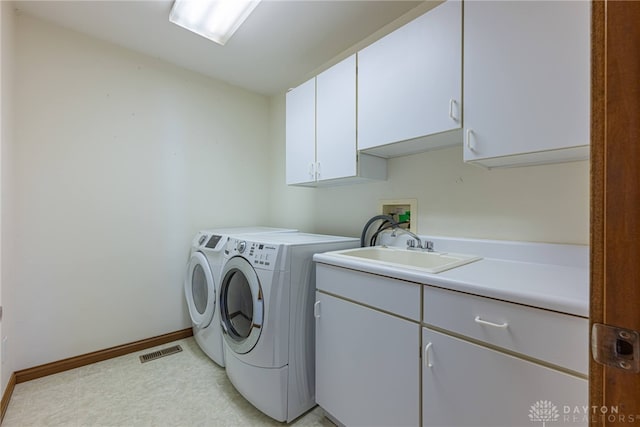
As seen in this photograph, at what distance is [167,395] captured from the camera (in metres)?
1.65

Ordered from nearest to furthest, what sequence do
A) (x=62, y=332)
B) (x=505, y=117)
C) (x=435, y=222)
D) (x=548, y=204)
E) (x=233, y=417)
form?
1. (x=505, y=117)
2. (x=548, y=204)
3. (x=233, y=417)
4. (x=435, y=222)
5. (x=62, y=332)

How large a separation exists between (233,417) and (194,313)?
3.00 ft

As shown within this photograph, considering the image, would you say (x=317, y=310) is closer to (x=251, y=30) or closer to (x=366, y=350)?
(x=366, y=350)

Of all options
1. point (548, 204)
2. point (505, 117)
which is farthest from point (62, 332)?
point (548, 204)

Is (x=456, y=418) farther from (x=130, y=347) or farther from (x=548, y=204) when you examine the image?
(x=130, y=347)

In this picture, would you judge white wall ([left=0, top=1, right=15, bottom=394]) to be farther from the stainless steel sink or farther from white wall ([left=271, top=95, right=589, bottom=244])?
white wall ([left=271, top=95, right=589, bottom=244])

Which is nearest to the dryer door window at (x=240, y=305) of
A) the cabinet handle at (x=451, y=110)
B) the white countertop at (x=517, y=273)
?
the white countertop at (x=517, y=273)

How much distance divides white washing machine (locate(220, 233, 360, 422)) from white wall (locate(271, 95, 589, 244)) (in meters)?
0.59

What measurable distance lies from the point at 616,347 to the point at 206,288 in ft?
7.33


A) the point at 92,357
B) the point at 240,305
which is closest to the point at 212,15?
the point at 240,305

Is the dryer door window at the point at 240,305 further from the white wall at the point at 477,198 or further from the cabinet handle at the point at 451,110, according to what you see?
the cabinet handle at the point at 451,110

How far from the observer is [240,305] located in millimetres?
1781

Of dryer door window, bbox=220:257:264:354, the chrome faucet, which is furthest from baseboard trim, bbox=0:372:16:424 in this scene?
the chrome faucet

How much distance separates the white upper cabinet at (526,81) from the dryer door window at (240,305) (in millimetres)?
1292
